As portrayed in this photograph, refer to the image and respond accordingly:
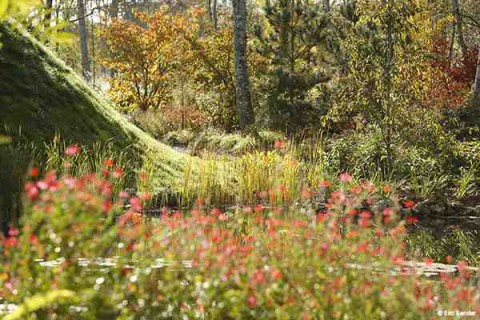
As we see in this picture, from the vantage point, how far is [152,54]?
1841 cm

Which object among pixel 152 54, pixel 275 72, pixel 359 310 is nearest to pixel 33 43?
pixel 275 72

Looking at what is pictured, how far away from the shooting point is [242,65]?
13391 mm

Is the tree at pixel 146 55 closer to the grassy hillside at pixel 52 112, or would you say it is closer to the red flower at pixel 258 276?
the grassy hillside at pixel 52 112

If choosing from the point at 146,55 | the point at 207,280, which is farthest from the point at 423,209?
the point at 146,55

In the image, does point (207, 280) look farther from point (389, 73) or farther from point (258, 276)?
point (389, 73)

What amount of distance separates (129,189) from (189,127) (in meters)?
8.21

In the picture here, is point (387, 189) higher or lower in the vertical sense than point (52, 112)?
lower

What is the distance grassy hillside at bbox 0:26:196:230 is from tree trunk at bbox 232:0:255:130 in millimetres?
4135

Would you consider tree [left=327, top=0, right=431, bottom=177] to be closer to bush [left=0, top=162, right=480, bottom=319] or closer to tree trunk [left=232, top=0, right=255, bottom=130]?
tree trunk [left=232, top=0, right=255, bottom=130]

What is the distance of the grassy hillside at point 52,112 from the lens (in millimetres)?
7863

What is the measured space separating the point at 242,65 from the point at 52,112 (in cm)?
578

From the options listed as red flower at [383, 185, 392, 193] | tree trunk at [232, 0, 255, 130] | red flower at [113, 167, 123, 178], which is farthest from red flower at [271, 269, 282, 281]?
tree trunk at [232, 0, 255, 130]

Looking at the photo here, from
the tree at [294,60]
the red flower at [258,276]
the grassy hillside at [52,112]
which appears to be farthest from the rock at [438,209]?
the tree at [294,60]

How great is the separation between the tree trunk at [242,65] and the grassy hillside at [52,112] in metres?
4.14
